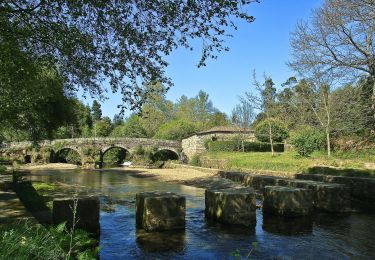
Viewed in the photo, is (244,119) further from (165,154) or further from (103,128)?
(103,128)

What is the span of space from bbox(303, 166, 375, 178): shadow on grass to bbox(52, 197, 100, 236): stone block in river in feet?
37.9

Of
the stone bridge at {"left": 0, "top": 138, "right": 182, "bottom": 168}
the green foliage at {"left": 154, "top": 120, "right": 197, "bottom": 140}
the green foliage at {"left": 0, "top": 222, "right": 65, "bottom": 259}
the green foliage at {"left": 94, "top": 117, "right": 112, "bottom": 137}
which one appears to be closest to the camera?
the green foliage at {"left": 0, "top": 222, "right": 65, "bottom": 259}

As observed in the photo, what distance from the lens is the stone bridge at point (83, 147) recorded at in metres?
55.8

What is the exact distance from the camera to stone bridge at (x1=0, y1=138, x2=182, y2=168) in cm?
5578

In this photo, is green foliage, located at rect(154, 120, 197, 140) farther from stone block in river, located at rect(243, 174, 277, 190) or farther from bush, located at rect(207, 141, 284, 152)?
stone block in river, located at rect(243, 174, 277, 190)

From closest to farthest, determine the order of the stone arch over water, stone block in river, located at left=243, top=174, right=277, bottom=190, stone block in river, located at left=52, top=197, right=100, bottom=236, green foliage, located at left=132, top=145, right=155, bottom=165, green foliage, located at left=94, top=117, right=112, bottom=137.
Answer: stone block in river, located at left=52, top=197, right=100, bottom=236, stone block in river, located at left=243, top=174, right=277, bottom=190, green foliage, located at left=132, top=145, right=155, bottom=165, the stone arch over water, green foliage, located at left=94, top=117, right=112, bottom=137

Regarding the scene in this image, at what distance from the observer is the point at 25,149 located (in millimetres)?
55969

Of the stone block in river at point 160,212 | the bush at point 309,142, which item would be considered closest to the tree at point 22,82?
the stone block in river at point 160,212

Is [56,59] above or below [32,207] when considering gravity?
above

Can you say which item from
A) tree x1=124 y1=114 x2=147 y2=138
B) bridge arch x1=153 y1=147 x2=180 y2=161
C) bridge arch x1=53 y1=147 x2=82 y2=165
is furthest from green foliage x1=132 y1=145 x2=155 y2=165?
tree x1=124 y1=114 x2=147 y2=138

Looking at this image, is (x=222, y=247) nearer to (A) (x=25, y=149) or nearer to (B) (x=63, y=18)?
(B) (x=63, y=18)

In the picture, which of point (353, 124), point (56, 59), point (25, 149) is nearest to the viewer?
point (56, 59)

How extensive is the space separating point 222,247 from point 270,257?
1.16 metres

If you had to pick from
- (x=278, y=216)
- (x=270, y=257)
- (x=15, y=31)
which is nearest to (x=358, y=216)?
(x=278, y=216)
